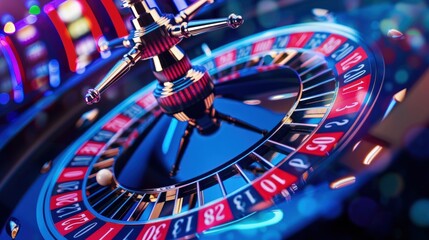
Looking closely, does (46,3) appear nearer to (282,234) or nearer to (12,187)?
(12,187)

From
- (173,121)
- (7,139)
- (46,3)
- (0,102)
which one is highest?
(46,3)

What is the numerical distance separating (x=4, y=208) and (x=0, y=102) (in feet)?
2.37

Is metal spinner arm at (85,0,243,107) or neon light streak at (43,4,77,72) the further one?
neon light streak at (43,4,77,72)

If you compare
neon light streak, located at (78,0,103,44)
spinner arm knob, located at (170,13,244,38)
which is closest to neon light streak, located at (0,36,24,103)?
neon light streak, located at (78,0,103,44)

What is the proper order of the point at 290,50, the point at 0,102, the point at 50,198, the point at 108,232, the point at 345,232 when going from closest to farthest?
the point at 345,232 < the point at 108,232 < the point at 50,198 < the point at 290,50 < the point at 0,102

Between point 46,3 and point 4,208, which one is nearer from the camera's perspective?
point 4,208

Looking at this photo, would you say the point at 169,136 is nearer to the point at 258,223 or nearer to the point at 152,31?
the point at 152,31

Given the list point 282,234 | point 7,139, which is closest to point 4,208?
point 7,139

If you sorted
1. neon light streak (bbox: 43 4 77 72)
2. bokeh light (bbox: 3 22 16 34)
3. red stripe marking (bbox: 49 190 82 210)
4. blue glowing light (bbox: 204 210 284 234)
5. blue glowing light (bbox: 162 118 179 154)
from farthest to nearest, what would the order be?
neon light streak (bbox: 43 4 77 72)
bokeh light (bbox: 3 22 16 34)
blue glowing light (bbox: 162 118 179 154)
red stripe marking (bbox: 49 190 82 210)
blue glowing light (bbox: 204 210 284 234)

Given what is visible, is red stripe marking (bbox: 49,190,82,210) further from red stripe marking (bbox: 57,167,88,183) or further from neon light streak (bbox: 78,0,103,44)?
neon light streak (bbox: 78,0,103,44)

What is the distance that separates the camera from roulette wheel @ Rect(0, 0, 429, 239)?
100 cm

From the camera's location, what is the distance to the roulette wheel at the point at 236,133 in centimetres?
100

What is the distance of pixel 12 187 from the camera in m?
1.70

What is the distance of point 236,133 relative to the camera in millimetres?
1497
